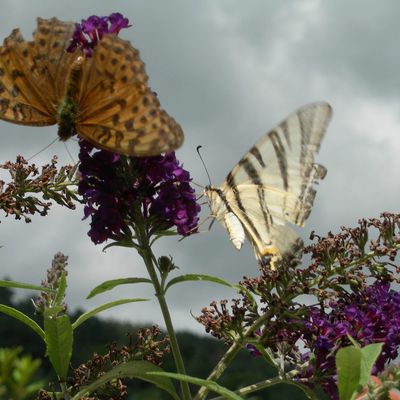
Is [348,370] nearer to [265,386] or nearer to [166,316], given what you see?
[265,386]

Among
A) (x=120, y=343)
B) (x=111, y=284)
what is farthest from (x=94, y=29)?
(x=120, y=343)

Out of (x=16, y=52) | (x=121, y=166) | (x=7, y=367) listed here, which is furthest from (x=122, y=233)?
(x=7, y=367)

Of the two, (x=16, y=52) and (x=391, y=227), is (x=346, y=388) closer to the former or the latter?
(x=391, y=227)

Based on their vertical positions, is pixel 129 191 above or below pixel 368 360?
above

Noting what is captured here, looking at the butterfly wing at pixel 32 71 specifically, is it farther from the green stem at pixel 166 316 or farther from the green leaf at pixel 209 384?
the green leaf at pixel 209 384

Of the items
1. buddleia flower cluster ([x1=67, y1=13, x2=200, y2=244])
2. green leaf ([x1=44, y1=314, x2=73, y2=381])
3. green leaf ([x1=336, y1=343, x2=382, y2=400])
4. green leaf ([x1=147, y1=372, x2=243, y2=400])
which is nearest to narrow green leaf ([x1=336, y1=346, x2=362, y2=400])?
green leaf ([x1=336, y1=343, x2=382, y2=400])

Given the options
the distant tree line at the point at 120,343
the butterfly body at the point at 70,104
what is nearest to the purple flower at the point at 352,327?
the butterfly body at the point at 70,104

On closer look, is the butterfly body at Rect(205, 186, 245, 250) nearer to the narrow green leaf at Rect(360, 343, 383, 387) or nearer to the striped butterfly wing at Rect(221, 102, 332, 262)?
the striped butterfly wing at Rect(221, 102, 332, 262)
